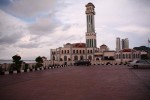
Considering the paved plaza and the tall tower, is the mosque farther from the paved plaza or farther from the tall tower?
the paved plaza

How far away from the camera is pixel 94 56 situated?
105 metres

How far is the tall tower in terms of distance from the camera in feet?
361

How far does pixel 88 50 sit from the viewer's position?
107 metres

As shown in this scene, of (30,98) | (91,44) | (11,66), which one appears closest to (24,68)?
(11,66)

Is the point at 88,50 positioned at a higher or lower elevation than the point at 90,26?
lower

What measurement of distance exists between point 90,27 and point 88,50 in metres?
12.4

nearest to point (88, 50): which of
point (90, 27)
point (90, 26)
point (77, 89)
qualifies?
point (90, 27)

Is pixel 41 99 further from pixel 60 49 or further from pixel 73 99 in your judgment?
pixel 60 49

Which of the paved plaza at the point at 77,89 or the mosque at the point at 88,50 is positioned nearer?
the paved plaza at the point at 77,89

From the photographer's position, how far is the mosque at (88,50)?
103m

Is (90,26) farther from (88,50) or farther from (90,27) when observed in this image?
(88,50)

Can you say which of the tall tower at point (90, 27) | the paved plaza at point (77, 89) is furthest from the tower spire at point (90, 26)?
the paved plaza at point (77, 89)

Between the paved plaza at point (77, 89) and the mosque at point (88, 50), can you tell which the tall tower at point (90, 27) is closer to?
the mosque at point (88, 50)

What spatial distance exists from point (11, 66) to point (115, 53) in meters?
79.3
